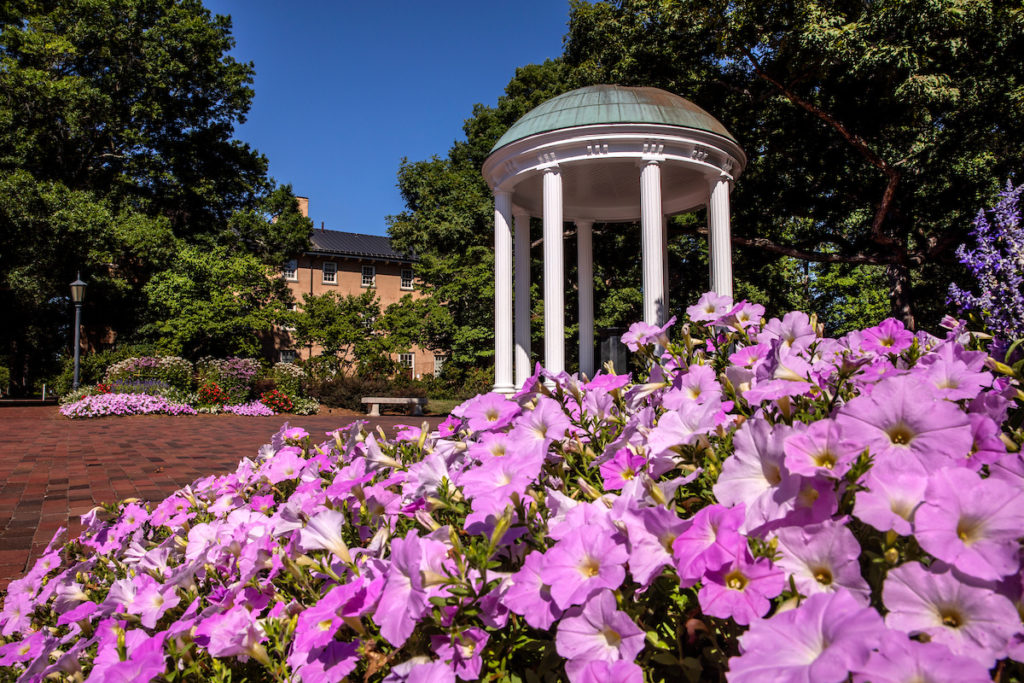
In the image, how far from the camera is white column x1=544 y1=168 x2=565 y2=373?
34.6 feet

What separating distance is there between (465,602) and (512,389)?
973cm

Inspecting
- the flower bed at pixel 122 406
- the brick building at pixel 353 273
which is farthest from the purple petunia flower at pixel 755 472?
the brick building at pixel 353 273

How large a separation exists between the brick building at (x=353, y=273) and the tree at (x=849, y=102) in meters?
21.3

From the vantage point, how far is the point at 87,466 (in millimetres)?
6492

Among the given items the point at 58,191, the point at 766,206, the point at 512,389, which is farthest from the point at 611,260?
the point at 58,191

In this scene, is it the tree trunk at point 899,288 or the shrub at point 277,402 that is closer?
the tree trunk at point 899,288

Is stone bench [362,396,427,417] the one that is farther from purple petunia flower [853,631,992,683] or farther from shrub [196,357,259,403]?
purple petunia flower [853,631,992,683]

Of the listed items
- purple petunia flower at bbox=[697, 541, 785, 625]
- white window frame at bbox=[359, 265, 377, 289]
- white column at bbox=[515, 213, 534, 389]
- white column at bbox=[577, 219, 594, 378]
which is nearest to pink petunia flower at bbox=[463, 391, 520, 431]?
purple petunia flower at bbox=[697, 541, 785, 625]

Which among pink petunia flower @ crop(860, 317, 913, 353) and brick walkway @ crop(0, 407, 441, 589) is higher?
pink petunia flower @ crop(860, 317, 913, 353)

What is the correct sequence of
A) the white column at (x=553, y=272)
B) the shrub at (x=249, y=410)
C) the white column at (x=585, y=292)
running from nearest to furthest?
the white column at (x=553, y=272)
the white column at (x=585, y=292)
the shrub at (x=249, y=410)

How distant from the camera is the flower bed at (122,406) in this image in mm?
14393

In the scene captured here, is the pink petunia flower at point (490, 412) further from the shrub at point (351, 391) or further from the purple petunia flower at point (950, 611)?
the shrub at point (351, 391)

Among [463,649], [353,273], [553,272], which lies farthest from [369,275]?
[463,649]

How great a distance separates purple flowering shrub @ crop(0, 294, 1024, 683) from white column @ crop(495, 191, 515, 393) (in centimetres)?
946
